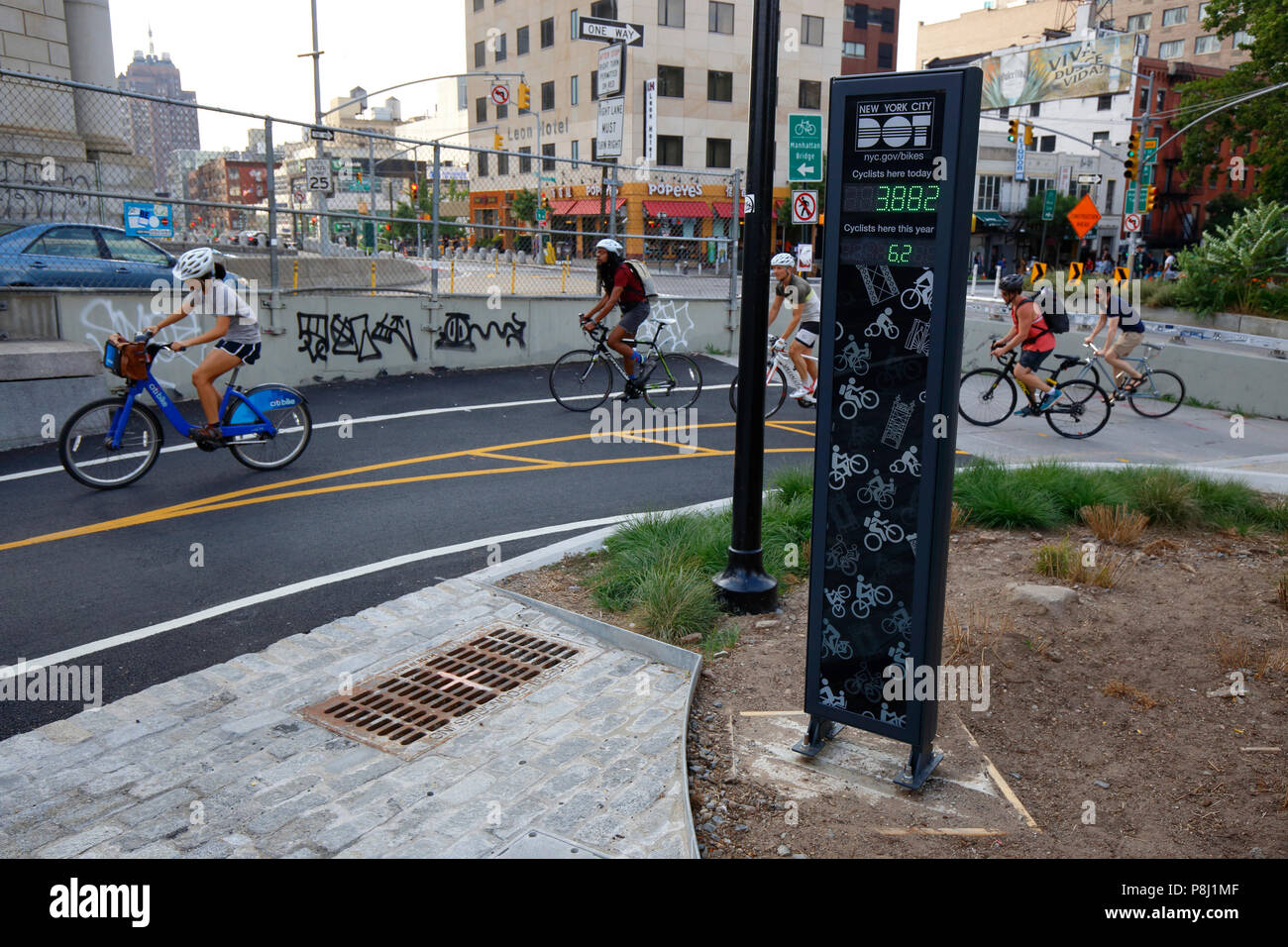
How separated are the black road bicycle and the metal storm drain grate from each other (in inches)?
304

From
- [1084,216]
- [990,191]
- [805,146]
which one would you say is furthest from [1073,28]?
[805,146]

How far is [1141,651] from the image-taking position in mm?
5223

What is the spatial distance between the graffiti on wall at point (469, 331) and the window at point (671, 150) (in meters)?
46.2

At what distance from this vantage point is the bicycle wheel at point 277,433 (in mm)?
9031

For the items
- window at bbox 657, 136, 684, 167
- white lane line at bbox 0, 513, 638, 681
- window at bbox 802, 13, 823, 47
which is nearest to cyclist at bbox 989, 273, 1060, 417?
white lane line at bbox 0, 513, 638, 681

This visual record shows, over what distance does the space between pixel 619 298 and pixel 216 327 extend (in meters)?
4.60

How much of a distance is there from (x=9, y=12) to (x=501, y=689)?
862 inches

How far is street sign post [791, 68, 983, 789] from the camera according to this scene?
3.65 metres

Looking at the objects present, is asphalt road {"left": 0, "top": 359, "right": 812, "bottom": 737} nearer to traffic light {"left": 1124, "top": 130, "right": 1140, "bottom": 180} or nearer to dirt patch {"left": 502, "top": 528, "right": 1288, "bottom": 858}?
dirt patch {"left": 502, "top": 528, "right": 1288, "bottom": 858}

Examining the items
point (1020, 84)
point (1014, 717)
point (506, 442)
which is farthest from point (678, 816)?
point (1020, 84)

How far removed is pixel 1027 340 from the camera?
39.7ft

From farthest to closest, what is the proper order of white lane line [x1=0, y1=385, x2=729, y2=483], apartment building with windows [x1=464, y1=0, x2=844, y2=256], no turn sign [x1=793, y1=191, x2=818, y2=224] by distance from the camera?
apartment building with windows [x1=464, y1=0, x2=844, y2=256]
no turn sign [x1=793, y1=191, x2=818, y2=224]
white lane line [x1=0, y1=385, x2=729, y2=483]

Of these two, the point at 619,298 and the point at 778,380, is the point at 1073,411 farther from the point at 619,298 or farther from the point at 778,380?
the point at 619,298

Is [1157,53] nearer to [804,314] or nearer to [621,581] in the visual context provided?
[804,314]
